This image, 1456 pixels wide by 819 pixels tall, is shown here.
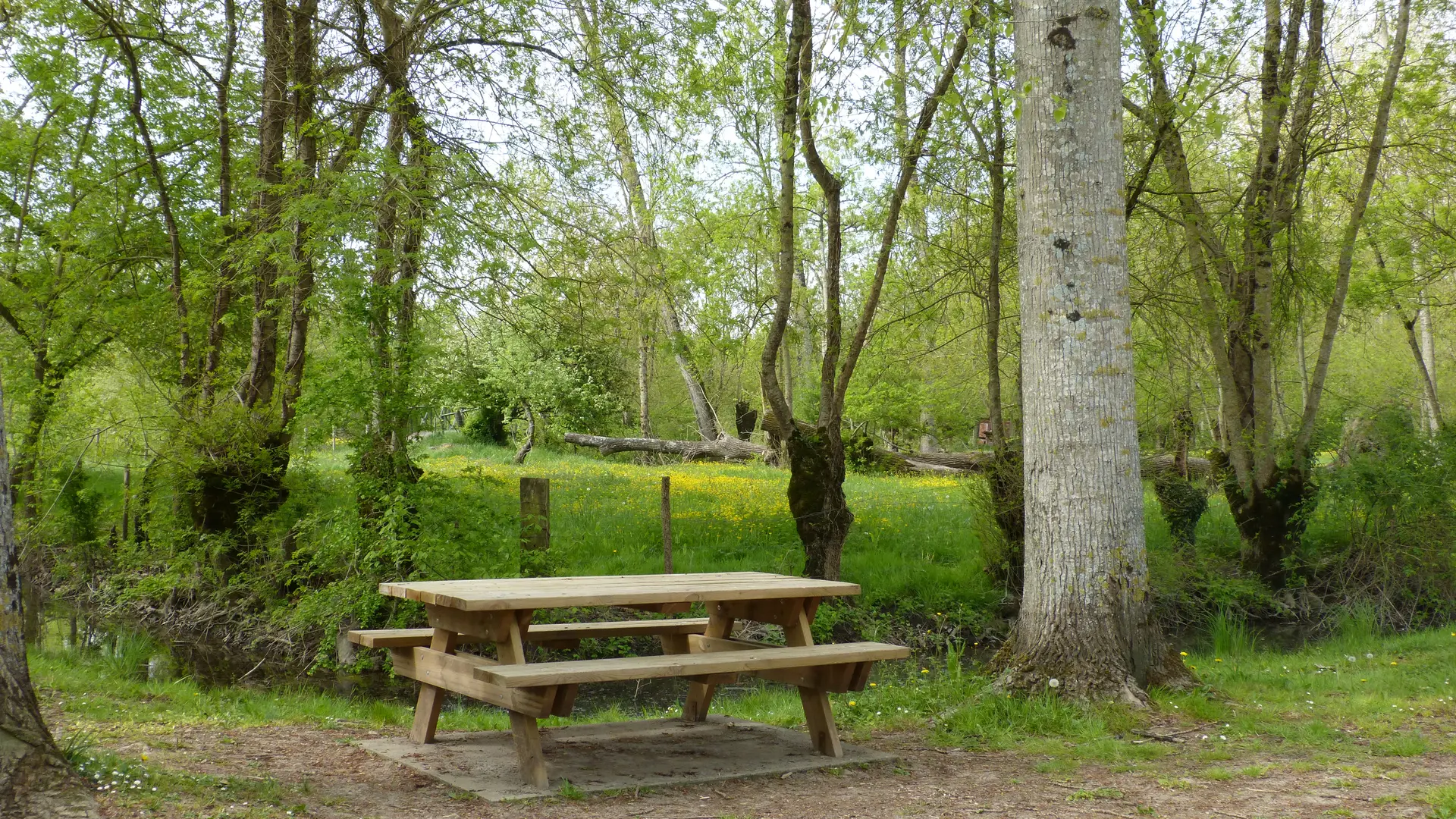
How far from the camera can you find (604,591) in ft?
16.0

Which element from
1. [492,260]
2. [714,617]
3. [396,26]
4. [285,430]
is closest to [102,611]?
[285,430]

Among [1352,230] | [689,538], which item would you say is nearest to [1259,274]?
[1352,230]

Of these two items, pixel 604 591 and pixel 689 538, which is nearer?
pixel 604 591

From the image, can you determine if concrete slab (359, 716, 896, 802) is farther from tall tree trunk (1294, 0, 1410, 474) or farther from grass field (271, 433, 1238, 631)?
tall tree trunk (1294, 0, 1410, 474)

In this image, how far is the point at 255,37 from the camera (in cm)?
1320

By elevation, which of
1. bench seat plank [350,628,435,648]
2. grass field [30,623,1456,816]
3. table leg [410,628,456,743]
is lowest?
grass field [30,623,1456,816]

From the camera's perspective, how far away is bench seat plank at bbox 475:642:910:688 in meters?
4.46

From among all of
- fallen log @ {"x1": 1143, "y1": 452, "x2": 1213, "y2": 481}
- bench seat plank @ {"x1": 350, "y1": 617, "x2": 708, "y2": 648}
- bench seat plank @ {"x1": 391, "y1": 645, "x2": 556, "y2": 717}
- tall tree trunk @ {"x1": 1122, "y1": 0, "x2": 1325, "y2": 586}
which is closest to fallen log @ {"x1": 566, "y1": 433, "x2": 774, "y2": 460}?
fallen log @ {"x1": 1143, "y1": 452, "x2": 1213, "y2": 481}

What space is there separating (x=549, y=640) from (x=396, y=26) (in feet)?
26.9

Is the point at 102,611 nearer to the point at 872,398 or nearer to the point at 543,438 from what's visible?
the point at 543,438

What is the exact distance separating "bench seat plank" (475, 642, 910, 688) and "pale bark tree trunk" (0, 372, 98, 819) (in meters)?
1.58

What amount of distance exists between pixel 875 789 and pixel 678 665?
42.7 inches

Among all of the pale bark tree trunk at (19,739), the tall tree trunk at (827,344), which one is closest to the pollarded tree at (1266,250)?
the tall tree trunk at (827,344)

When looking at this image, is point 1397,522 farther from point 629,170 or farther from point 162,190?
point 162,190
